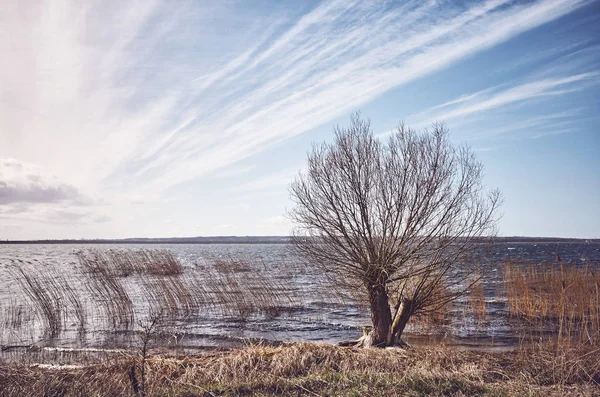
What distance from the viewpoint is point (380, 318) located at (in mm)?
11672

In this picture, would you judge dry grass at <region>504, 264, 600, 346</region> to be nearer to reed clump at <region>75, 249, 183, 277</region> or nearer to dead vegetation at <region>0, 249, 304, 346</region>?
dead vegetation at <region>0, 249, 304, 346</region>

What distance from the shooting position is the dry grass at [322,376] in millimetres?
6375

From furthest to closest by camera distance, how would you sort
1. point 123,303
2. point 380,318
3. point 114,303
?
point 114,303, point 123,303, point 380,318

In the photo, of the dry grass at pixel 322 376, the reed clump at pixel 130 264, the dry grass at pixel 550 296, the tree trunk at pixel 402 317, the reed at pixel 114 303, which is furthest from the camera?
the reed clump at pixel 130 264

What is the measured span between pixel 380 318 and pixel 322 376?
5.01 m

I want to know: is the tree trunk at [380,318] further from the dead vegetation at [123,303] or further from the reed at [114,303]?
the reed at [114,303]

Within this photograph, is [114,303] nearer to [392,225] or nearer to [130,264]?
[130,264]

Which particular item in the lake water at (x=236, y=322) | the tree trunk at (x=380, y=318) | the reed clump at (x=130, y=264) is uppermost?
the reed clump at (x=130, y=264)

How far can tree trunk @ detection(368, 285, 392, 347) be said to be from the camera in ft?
38.1

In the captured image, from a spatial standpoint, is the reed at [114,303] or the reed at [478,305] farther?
the reed at [478,305]

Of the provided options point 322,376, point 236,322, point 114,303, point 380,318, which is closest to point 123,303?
point 114,303

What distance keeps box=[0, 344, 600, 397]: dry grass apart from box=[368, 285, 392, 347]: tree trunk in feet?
7.82

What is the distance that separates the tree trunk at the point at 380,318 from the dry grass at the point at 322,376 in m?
2.38

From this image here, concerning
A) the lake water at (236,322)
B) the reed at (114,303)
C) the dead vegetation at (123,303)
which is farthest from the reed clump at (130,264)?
the reed at (114,303)
